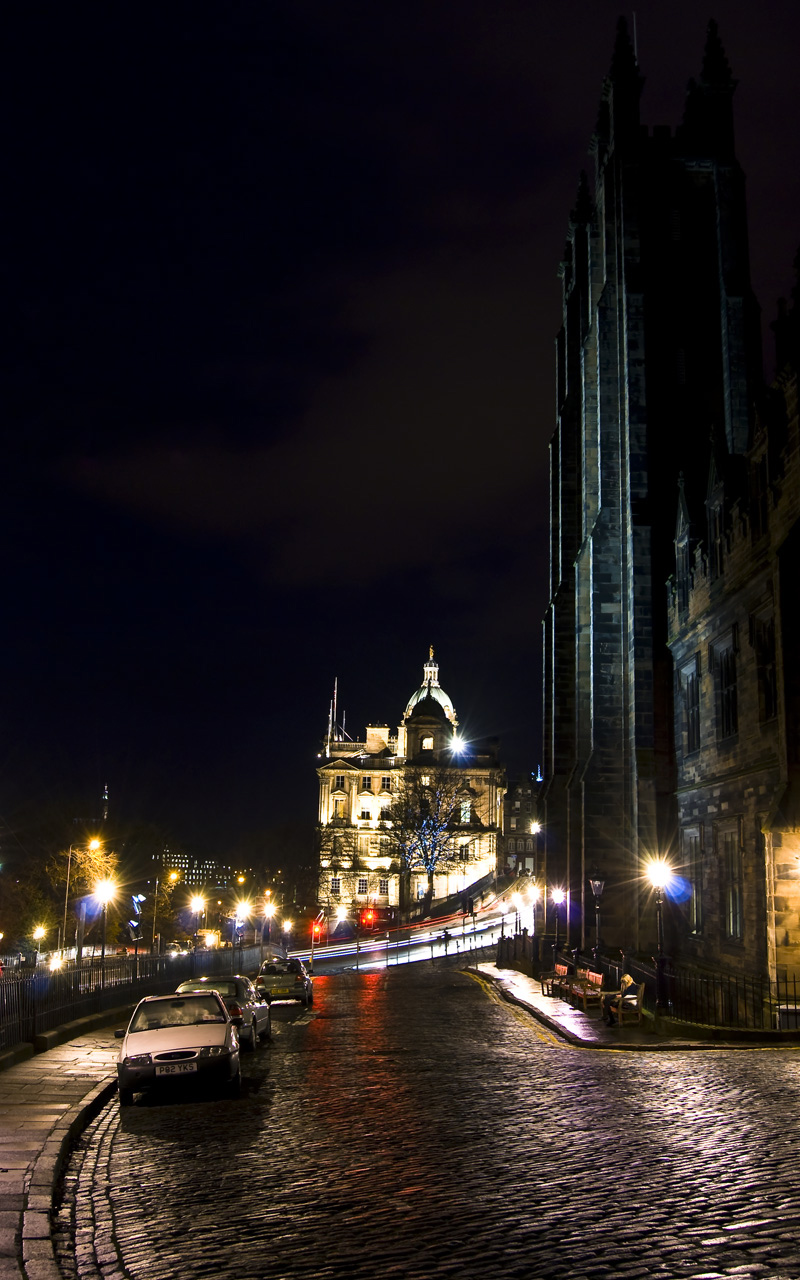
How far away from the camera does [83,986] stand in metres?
25.1

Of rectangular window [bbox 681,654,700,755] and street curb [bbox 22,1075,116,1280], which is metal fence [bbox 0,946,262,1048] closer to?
street curb [bbox 22,1075,116,1280]

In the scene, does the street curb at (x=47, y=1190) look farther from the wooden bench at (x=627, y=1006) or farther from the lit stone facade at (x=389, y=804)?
the lit stone facade at (x=389, y=804)

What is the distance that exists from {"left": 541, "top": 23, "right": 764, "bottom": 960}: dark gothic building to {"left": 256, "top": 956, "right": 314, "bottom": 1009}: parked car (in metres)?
11.8

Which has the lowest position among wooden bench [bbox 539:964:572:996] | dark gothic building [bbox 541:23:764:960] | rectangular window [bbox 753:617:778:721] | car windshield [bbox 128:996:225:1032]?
wooden bench [bbox 539:964:572:996]

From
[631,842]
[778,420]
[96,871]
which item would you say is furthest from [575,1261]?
[96,871]

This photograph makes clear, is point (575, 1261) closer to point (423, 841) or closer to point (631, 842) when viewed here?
point (631, 842)

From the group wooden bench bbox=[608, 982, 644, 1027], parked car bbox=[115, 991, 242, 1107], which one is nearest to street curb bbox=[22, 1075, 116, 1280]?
parked car bbox=[115, 991, 242, 1107]

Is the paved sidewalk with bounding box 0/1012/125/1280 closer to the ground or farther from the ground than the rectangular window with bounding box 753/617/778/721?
closer to the ground

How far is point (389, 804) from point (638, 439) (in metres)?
91.6

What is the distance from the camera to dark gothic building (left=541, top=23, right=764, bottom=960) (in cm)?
3831

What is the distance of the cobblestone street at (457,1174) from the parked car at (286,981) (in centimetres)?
1336

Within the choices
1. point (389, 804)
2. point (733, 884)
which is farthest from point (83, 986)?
point (389, 804)

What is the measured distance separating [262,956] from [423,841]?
51.0 metres

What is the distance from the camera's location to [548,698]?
5188 centimetres
